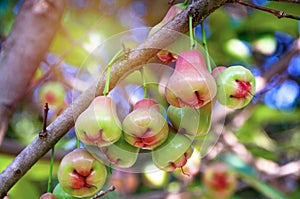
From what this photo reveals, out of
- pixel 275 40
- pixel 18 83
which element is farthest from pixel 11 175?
pixel 275 40

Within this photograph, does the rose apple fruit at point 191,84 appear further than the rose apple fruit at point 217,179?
No

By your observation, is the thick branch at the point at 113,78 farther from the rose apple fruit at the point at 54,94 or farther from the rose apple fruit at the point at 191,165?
the rose apple fruit at the point at 54,94

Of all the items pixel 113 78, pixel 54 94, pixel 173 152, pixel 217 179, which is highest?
pixel 113 78

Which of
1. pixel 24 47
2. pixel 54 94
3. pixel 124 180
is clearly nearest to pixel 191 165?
pixel 24 47

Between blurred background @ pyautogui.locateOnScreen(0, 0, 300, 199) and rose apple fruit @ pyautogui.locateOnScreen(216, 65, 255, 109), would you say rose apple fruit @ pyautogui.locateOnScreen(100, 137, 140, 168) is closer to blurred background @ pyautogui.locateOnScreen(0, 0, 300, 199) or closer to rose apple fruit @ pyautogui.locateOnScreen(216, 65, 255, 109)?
A: rose apple fruit @ pyautogui.locateOnScreen(216, 65, 255, 109)

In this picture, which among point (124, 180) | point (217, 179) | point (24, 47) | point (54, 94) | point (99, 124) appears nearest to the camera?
point (99, 124)

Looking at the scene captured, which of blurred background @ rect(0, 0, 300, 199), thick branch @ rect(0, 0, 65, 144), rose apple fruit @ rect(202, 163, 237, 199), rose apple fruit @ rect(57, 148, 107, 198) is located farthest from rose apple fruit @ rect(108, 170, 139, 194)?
rose apple fruit @ rect(57, 148, 107, 198)

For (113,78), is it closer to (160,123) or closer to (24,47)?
(160,123)

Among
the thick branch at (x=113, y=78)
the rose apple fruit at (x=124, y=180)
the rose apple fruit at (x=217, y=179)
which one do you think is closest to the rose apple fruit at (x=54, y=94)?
the rose apple fruit at (x=124, y=180)
